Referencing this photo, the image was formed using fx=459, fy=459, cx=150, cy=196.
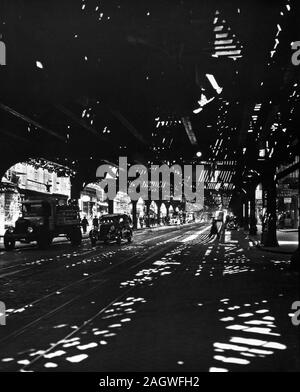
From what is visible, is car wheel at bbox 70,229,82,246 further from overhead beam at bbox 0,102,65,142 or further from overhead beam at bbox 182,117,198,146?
overhead beam at bbox 182,117,198,146

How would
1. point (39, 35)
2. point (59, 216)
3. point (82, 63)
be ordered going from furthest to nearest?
point (59, 216)
point (82, 63)
point (39, 35)

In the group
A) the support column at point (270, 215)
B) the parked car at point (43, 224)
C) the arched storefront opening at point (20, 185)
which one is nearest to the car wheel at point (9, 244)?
the parked car at point (43, 224)

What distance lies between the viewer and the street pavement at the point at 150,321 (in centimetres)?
568

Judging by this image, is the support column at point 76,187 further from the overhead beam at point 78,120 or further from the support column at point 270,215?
the overhead beam at point 78,120

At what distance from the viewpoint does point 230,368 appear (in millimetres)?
5387

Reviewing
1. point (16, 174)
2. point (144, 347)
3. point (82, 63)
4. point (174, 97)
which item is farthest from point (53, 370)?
point (16, 174)

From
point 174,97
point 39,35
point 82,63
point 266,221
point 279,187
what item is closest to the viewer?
point 39,35

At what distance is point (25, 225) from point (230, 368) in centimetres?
2329

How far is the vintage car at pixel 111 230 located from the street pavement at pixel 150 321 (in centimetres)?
1589

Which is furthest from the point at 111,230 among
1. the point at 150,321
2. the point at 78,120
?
the point at 150,321

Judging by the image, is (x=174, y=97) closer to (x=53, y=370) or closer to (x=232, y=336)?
(x=232, y=336)

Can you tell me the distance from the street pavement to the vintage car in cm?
1589

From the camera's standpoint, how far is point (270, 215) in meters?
26.9

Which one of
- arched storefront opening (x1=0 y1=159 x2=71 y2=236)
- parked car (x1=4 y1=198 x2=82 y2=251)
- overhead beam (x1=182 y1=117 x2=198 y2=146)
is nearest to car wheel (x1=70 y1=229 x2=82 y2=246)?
parked car (x1=4 y1=198 x2=82 y2=251)
